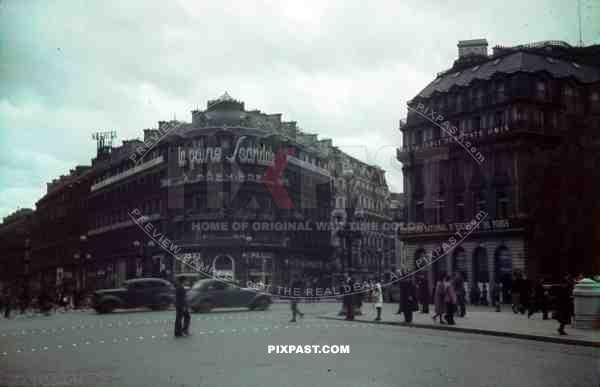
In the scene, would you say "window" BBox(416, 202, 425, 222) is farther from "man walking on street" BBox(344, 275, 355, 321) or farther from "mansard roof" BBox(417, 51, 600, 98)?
"man walking on street" BBox(344, 275, 355, 321)

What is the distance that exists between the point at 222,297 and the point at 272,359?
12201mm

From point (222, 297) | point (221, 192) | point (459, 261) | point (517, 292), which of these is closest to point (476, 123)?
point (517, 292)

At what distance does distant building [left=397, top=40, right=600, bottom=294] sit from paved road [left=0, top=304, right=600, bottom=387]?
5.28 m

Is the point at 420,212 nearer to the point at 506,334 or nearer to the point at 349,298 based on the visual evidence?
the point at 349,298

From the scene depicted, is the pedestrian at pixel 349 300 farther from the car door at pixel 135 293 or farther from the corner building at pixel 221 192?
the car door at pixel 135 293

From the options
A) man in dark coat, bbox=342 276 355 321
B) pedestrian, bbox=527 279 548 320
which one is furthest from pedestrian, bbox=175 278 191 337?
pedestrian, bbox=527 279 548 320

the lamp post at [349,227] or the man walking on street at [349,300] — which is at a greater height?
the lamp post at [349,227]

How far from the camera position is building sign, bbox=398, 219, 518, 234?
29659 mm

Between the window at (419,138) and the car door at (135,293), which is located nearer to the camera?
the car door at (135,293)

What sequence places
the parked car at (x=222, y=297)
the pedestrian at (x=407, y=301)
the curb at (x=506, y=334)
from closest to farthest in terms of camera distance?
the curb at (x=506, y=334)
the parked car at (x=222, y=297)
the pedestrian at (x=407, y=301)

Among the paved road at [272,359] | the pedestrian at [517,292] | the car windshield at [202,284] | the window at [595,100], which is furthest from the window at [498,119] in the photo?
the car windshield at [202,284]

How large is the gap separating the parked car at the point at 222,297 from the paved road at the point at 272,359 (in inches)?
125

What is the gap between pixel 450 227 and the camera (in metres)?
32.0

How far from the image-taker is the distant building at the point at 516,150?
20797 mm
